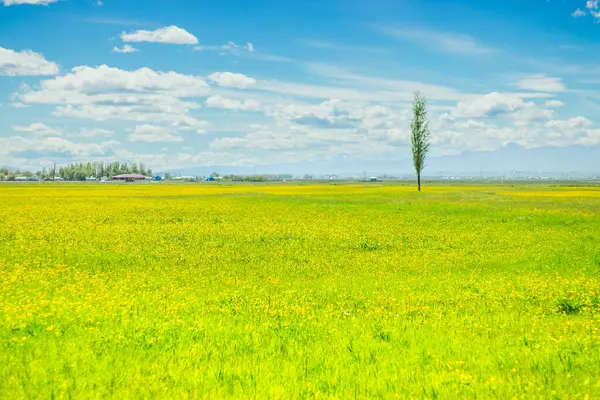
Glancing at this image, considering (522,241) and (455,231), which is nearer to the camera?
(522,241)

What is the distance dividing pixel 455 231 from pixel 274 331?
27674mm

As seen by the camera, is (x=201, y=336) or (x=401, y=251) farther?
(x=401, y=251)

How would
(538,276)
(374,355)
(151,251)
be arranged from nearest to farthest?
(374,355) < (538,276) < (151,251)

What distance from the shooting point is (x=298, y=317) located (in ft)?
47.4

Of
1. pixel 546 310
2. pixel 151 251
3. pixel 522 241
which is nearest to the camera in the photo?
pixel 546 310

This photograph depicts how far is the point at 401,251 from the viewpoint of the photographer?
2884 centimetres

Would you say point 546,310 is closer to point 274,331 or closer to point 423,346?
point 423,346

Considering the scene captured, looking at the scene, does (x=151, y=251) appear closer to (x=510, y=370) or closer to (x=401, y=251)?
(x=401, y=251)

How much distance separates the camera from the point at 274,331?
1302 centimetres

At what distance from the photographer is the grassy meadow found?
31.3 feet

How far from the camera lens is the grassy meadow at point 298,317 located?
9.54 meters

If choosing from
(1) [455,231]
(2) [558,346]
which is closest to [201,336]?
(2) [558,346]

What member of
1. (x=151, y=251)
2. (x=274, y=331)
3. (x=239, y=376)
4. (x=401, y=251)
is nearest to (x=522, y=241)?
(x=401, y=251)

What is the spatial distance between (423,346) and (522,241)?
2351 centimetres
